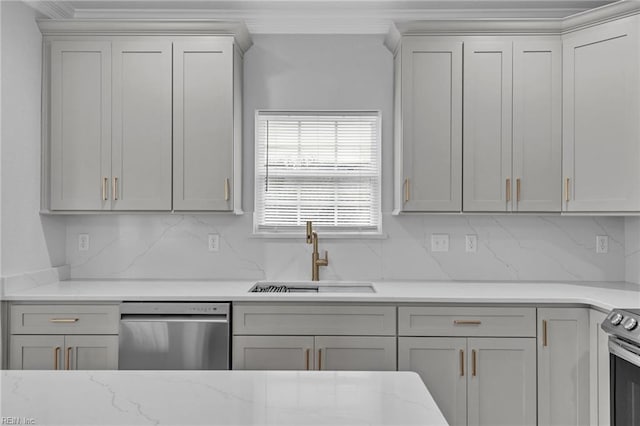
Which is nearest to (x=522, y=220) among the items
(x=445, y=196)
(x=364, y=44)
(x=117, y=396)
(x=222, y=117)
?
(x=445, y=196)

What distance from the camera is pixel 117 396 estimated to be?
3.54 ft

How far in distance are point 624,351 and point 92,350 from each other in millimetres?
2565

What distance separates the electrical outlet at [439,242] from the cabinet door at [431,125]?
Result: 1.25ft

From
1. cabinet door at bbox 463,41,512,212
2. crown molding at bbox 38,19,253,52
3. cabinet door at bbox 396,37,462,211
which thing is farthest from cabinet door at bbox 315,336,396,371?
crown molding at bbox 38,19,253,52

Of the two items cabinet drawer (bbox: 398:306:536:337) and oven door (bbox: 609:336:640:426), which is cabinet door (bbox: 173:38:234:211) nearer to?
cabinet drawer (bbox: 398:306:536:337)

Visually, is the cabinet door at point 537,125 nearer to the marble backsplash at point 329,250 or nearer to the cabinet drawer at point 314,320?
the marble backsplash at point 329,250

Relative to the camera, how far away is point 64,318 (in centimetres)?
264

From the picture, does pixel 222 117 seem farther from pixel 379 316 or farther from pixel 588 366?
pixel 588 366

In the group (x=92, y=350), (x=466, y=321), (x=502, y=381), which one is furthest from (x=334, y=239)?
(x=92, y=350)

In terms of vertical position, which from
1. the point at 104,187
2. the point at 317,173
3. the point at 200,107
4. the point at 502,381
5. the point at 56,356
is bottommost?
the point at 502,381

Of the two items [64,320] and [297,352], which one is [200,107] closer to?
[64,320]

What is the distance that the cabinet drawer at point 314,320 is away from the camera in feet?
8.66

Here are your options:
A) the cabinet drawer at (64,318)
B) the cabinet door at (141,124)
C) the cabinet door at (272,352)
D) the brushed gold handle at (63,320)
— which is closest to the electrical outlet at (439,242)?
the cabinet door at (272,352)

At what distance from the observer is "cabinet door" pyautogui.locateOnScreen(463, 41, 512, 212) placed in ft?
9.73
